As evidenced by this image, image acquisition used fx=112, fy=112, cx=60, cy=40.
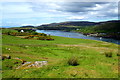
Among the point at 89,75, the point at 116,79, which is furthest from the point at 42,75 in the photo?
the point at 116,79

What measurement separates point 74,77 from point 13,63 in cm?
1146

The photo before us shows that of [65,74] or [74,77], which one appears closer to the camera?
[74,77]

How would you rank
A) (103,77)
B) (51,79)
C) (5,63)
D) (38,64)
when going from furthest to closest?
(5,63) < (38,64) < (103,77) < (51,79)

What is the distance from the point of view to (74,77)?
37.7 feet

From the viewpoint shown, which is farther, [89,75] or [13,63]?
[13,63]

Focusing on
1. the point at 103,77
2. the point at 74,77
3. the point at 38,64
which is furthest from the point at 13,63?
the point at 103,77

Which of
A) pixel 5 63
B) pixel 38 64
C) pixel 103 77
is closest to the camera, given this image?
pixel 103 77

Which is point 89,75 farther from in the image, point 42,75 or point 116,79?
point 42,75

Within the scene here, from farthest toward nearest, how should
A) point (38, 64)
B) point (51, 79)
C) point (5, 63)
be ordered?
point (5, 63), point (38, 64), point (51, 79)

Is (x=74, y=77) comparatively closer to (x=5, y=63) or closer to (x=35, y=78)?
(x=35, y=78)

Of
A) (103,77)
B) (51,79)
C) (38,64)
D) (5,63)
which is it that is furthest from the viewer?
(5,63)

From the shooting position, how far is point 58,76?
11.7 meters

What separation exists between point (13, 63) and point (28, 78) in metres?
8.34

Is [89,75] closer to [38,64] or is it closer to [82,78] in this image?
[82,78]
